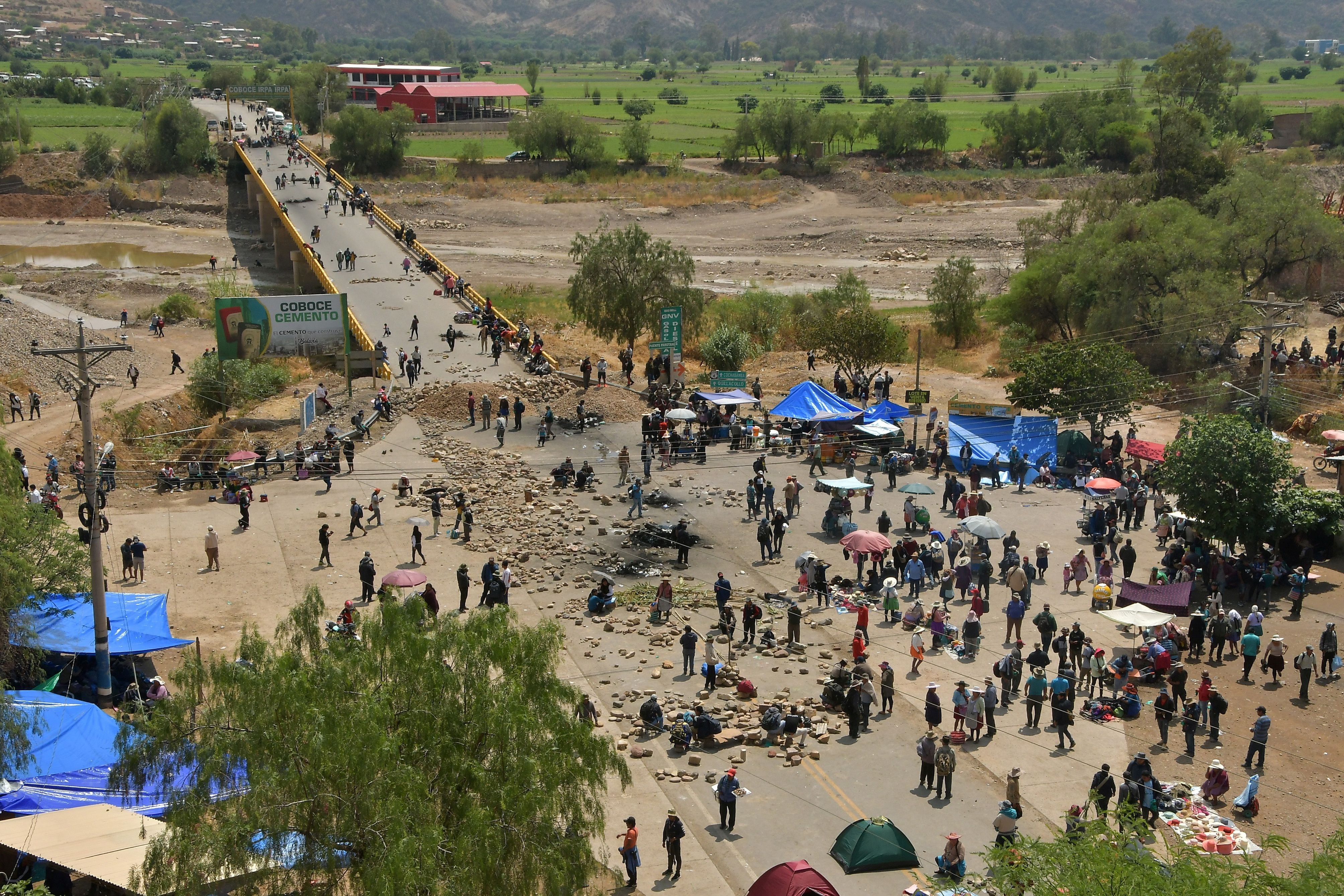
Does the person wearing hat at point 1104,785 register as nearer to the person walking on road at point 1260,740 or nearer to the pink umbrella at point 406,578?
the person walking on road at point 1260,740

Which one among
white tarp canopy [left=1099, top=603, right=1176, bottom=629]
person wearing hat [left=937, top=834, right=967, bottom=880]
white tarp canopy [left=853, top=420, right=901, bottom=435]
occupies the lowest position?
person wearing hat [left=937, top=834, right=967, bottom=880]

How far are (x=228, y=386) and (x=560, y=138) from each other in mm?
74861

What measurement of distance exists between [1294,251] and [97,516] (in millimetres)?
48740

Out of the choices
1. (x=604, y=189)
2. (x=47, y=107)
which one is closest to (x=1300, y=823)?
(x=604, y=189)

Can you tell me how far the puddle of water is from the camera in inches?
3396

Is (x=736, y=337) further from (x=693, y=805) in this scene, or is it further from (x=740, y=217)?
(x=740, y=217)

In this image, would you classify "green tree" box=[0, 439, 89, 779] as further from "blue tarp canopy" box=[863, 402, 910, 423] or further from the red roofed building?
the red roofed building

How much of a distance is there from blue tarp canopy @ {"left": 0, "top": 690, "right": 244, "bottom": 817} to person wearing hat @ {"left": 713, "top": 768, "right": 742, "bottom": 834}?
25.9ft

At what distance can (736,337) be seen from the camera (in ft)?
163

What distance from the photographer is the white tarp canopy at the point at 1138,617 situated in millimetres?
24344

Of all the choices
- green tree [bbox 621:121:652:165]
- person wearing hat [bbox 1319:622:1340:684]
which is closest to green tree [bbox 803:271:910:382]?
person wearing hat [bbox 1319:622:1340:684]

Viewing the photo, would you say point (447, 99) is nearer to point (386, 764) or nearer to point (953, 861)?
point (953, 861)

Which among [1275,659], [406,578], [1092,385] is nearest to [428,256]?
[1092,385]

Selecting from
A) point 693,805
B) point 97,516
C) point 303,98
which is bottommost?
point 693,805
